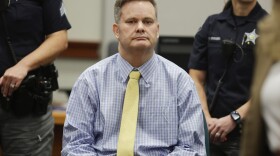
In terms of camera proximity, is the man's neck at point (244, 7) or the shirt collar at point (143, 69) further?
the man's neck at point (244, 7)

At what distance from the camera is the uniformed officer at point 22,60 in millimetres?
2279

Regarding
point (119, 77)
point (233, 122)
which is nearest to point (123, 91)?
point (119, 77)

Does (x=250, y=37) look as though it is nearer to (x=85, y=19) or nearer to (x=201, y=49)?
(x=201, y=49)

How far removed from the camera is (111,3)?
4531 mm

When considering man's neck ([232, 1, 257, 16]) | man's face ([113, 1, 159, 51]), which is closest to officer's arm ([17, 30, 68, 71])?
man's face ([113, 1, 159, 51])

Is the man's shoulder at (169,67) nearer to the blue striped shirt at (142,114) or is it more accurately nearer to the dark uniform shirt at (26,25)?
the blue striped shirt at (142,114)

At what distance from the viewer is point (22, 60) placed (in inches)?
90.1

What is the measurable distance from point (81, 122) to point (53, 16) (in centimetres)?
58

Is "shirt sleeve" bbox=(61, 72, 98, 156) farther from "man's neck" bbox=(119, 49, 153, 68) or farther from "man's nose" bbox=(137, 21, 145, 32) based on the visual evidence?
"man's nose" bbox=(137, 21, 145, 32)

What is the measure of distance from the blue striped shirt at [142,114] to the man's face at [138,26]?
98 mm

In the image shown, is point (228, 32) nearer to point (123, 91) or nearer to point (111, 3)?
point (123, 91)

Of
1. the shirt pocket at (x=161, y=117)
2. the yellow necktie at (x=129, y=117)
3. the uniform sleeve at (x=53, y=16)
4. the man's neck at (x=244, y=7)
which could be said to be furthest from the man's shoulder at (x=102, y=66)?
the man's neck at (x=244, y=7)

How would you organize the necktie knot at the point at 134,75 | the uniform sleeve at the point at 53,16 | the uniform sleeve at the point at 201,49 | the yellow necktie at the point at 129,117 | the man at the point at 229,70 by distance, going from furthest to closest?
the uniform sleeve at the point at 201,49, the man at the point at 229,70, the uniform sleeve at the point at 53,16, the necktie knot at the point at 134,75, the yellow necktie at the point at 129,117

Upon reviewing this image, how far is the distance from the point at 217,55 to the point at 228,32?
128 millimetres
